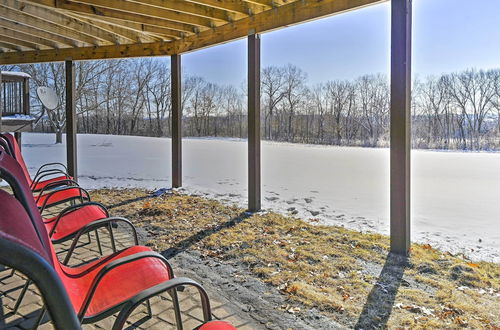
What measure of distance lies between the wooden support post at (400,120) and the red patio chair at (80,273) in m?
2.19

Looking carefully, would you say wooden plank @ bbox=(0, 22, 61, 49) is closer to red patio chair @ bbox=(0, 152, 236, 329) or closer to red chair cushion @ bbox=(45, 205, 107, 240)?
red chair cushion @ bbox=(45, 205, 107, 240)

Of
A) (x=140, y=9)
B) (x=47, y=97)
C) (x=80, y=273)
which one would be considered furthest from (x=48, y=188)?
(x=47, y=97)

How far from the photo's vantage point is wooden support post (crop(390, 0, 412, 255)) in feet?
9.89

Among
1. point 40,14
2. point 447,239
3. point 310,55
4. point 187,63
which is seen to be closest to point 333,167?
point 447,239

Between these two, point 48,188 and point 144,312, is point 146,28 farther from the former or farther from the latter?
point 144,312

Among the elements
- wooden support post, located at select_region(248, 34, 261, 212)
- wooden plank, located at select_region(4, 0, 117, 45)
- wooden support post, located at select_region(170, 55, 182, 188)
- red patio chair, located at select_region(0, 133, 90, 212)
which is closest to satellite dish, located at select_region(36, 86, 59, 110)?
wooden plank, located at select_region(4, 0, 117, 45)

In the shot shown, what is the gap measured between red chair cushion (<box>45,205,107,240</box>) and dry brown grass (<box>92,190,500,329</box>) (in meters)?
0.90

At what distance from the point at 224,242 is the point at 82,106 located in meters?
16.5

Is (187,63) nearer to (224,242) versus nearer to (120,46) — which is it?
(120,46)

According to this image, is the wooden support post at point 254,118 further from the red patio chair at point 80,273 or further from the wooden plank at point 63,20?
the red patio chair at point 80,273

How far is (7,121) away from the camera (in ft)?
19.2

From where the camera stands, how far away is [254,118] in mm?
4500

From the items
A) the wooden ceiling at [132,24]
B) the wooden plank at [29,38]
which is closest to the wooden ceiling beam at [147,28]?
the wooden ceiling at [132,24]

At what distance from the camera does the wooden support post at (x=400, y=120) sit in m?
3.01
